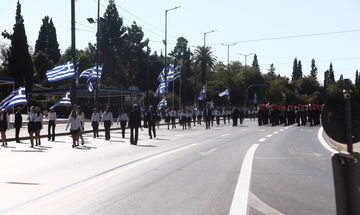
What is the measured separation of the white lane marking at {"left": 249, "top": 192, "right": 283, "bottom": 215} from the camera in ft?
23.7

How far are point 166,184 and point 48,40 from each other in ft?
350

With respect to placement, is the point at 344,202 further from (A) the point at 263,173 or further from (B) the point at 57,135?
(B) the point at 57,135

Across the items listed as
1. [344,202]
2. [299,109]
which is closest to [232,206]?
[344,202]

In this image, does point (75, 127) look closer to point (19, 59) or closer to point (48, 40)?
point (19, 59)

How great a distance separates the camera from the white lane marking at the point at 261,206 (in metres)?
7.21

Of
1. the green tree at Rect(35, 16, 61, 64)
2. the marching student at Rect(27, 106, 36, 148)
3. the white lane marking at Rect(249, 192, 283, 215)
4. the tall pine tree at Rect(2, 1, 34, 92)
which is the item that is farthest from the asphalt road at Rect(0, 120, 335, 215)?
the green tree at Rect(35, 16, 61, 64)

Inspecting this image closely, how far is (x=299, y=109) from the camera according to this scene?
46.2 metres

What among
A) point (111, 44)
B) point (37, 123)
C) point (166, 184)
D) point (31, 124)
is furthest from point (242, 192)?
point (111, 44)

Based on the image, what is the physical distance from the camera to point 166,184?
9898mm

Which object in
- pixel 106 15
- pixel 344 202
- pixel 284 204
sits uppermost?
pixel 106 15

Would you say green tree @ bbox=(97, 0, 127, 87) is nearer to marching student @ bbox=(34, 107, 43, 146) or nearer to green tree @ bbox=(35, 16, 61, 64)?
green tree @ bbox=(35, 16, 61, 64)

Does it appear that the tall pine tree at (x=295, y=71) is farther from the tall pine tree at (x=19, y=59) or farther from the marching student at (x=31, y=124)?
the marching student at (x=31, y=124)

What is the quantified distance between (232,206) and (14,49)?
79.2 m

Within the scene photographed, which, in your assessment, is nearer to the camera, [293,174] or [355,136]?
[355,136]
